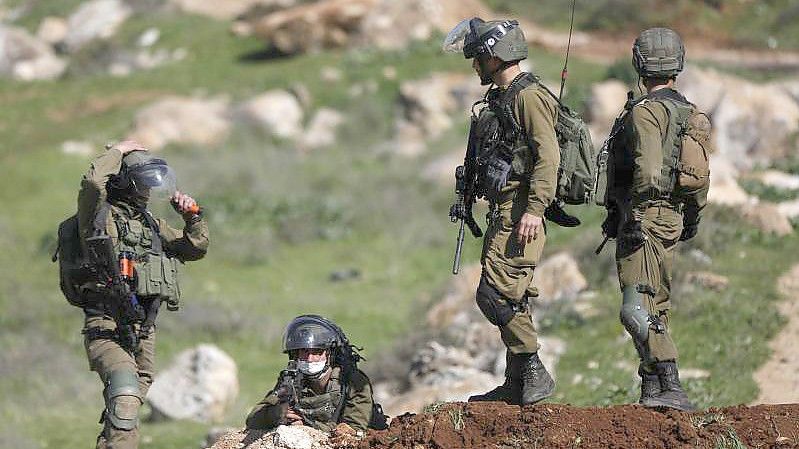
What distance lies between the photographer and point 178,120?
27.2m

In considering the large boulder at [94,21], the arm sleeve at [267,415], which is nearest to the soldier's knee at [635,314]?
the arm sleeve at [267,415]

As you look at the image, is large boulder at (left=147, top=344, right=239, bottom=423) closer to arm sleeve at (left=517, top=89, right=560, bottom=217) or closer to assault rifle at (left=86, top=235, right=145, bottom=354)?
assault rifle at (left=86, top=235, right=145, bottom=354)

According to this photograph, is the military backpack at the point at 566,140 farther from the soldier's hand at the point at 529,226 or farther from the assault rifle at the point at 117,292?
the assault rifle at the point at 117,292

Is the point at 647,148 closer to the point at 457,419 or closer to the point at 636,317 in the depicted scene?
the point at 636,317

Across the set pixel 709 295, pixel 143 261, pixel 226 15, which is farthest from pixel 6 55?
pixel 143 261

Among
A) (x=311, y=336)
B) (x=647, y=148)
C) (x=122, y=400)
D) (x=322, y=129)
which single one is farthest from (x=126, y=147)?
(x=322, y=129)

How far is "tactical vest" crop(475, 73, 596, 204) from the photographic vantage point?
7.21m

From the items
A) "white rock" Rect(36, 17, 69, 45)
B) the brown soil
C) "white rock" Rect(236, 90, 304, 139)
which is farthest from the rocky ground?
"white rock" Rect(36, 17, 69, 45)

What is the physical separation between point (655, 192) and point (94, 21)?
114 feet

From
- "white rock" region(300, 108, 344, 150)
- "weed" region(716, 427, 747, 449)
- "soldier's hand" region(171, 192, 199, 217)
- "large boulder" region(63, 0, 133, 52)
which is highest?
"large boulder" region(63, 0, 133, 52)

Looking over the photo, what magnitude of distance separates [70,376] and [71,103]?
55.1ft

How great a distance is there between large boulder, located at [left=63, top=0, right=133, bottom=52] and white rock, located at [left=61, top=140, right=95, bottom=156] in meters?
11.3

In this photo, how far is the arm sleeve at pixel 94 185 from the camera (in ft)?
24.4

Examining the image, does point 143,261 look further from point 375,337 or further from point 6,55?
point 6,55
